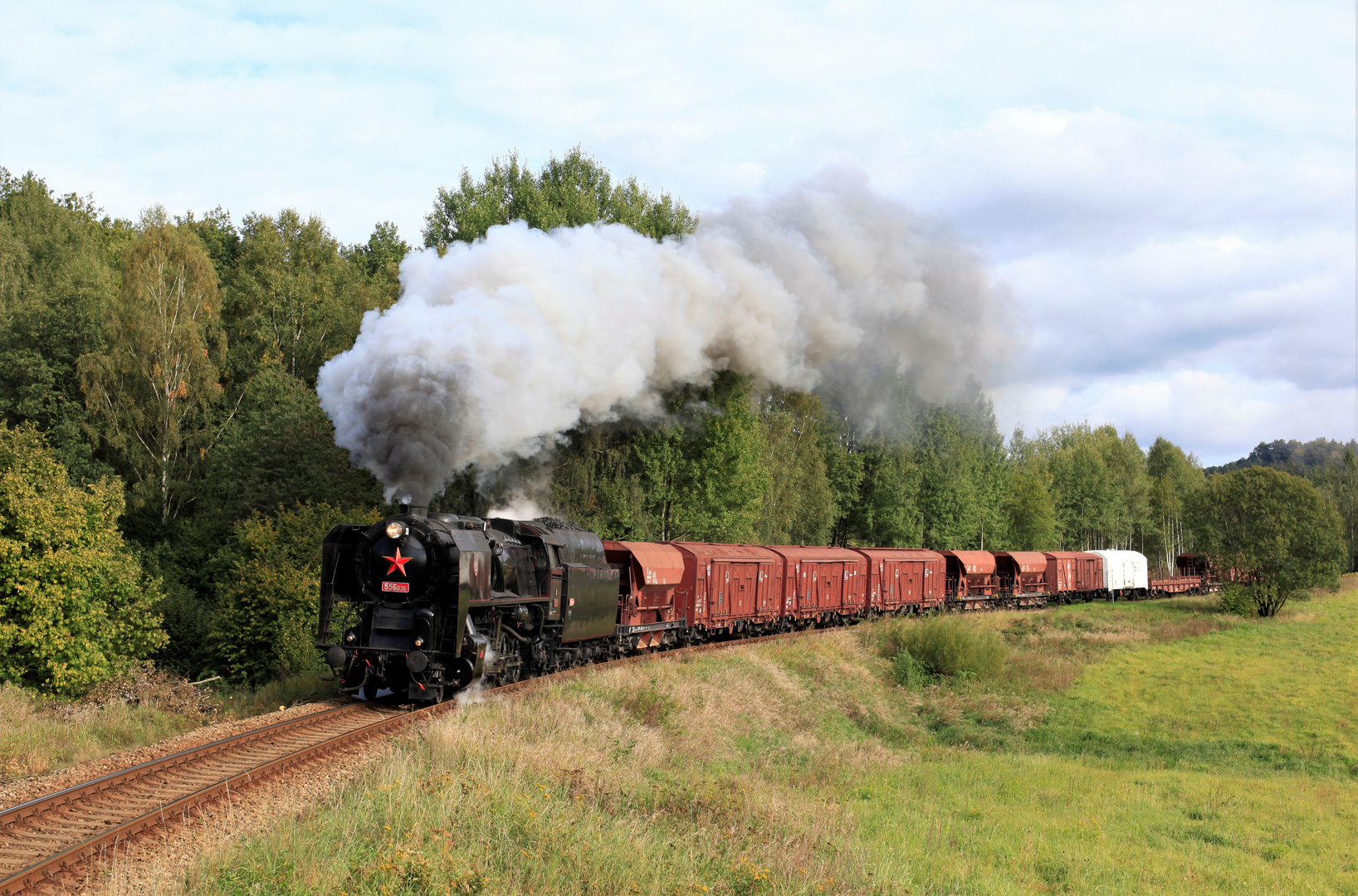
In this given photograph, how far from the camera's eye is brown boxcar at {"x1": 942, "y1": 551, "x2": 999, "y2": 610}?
141ft

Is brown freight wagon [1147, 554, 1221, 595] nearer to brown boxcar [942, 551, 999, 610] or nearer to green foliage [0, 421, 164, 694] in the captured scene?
brown boxcar [942, 551, 999, 610]

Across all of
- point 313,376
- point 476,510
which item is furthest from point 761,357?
point 313,376

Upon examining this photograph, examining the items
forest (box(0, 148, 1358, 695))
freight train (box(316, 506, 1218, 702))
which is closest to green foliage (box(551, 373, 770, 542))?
forest (box(0, 148, 1358, 695))

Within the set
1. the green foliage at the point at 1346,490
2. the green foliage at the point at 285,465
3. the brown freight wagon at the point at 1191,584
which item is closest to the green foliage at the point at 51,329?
the green foliage at the point at 285,465

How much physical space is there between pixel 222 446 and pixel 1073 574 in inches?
1740

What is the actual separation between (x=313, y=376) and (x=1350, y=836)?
40.2 metres

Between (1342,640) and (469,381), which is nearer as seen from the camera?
(469,381)

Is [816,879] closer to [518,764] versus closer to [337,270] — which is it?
[518,764]

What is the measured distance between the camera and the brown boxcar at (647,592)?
2209 centimetres

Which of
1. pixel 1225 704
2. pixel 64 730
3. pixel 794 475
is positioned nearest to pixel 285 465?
pixel 64 730

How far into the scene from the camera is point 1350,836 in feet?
50.9

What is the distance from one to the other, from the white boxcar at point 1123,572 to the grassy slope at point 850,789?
24153 mm

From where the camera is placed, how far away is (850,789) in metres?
15.6

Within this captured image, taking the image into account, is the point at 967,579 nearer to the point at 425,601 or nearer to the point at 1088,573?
the point at 1088,573
